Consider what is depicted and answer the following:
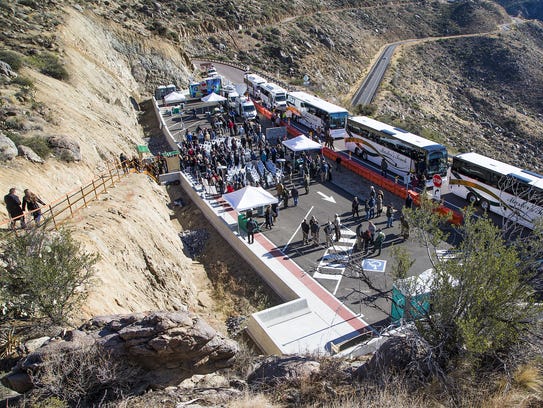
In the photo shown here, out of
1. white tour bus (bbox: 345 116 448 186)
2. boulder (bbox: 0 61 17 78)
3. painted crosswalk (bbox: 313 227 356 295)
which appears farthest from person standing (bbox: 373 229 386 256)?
boulder (bbox: 0 61 17 78)

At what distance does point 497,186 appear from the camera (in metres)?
20.8

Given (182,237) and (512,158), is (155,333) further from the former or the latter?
(512,158)

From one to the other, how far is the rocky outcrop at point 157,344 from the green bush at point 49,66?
1090 inches

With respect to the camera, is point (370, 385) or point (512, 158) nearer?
point (370, 385)

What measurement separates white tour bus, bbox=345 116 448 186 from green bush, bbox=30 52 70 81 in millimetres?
21635

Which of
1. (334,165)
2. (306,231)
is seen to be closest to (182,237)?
(306,231)

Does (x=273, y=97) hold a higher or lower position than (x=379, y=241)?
higher

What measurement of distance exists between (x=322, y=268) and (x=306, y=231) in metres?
2.18

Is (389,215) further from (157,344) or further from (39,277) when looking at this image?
(39,277)

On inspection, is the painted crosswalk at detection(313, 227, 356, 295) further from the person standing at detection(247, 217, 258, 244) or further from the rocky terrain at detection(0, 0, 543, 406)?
the person standing at detection(247, 217, 258, 244)

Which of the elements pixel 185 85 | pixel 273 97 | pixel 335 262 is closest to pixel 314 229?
pixel 335 262

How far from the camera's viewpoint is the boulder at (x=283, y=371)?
850cm

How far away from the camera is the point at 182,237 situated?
71.8ft

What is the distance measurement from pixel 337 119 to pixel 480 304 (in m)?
26.1
